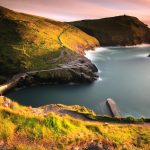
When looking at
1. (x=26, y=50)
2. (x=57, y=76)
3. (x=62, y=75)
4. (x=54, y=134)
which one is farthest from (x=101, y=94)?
(x=54, y=134)

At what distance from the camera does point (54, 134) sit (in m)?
38.2

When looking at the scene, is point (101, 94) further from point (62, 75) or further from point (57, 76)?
point (57, 76)

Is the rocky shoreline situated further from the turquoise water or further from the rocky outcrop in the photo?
the turquoise water

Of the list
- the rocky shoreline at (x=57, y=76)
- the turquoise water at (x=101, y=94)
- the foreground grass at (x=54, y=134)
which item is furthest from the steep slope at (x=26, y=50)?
the foreground grass at (x=54, y=134)

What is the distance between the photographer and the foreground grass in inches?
1420

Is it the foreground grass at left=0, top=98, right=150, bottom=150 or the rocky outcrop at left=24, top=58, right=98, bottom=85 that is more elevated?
the foreground grass at left=0, top=98, right=150, bottom=150

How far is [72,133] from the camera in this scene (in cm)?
3991

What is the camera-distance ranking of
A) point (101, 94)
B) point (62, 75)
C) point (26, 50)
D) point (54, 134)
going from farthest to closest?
point (26, 50) → point (62, 75) → point (101, 94) → point (54, 134)

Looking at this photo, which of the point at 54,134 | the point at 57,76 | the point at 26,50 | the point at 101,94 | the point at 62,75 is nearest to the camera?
the point at 54,134

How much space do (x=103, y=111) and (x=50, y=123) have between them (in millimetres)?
34830

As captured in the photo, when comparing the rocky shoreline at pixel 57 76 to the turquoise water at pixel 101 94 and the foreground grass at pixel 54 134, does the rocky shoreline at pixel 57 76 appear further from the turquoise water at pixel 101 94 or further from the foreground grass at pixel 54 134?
the foreground grass at pixel 54 134

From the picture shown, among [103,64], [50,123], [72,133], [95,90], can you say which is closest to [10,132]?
[50,123]

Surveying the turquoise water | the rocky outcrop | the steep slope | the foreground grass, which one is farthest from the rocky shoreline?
the foreground grass

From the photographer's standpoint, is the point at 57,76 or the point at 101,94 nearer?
the point at 101,94
